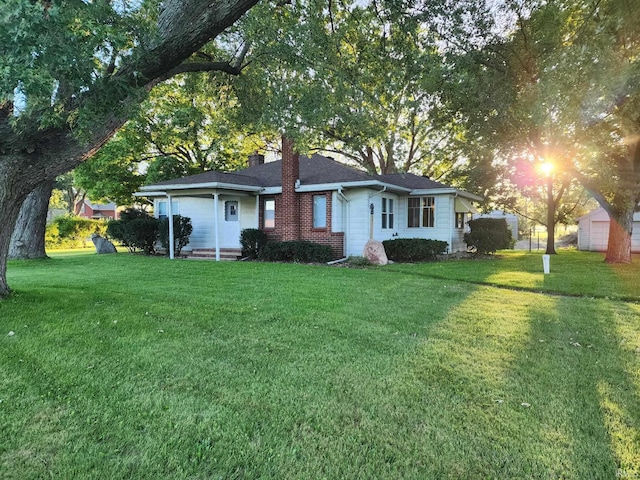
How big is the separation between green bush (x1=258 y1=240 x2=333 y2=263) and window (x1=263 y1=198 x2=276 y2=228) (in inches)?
59.6

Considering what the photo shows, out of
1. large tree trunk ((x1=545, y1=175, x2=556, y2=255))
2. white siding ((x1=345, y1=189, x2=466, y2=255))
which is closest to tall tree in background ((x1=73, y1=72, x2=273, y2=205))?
white siding ((x1=345, y1=189, x2=466, y2=255))

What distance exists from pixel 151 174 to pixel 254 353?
18.0 m

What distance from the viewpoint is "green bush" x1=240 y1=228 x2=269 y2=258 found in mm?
14164

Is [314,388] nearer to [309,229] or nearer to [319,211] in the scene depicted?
[309,229]

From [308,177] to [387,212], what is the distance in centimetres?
342

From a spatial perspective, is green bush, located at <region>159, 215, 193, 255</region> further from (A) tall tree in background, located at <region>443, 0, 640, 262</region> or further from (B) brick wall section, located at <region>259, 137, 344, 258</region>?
(A) tall tree in background, located at <region>443, 0, 640, 262</region>

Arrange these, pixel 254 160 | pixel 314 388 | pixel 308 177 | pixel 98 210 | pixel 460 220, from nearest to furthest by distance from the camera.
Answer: pixel 314 388
pixel 308 177
pixel 460 220
pixel 254 160
pixel 98 210

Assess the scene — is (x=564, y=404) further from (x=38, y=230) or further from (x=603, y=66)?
(x=38, y=230)

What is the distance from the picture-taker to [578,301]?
6848 mm

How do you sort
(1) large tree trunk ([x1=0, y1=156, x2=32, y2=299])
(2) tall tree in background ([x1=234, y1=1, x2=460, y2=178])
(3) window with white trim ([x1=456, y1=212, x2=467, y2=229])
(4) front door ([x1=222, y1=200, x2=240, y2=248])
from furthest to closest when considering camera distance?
(3) window with white trim ([x1=456, y1=212, x2=467, y2=229]), (4) front door ([x1=222, y1=200, x2=240, y2=248]), (2) tall tree in background ([x1=234, y1=1, x2=460, y2=178]), (1) large tree trunk ([x1=0, y1=156, x2=32, y2=299])

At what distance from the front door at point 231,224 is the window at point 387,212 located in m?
5.83

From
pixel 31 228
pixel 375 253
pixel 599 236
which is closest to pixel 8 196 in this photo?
pixel 375 253

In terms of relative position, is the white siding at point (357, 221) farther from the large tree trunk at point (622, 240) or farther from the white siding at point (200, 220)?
the large tree trunk at point (622, 240)

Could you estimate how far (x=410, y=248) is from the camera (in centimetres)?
1365
